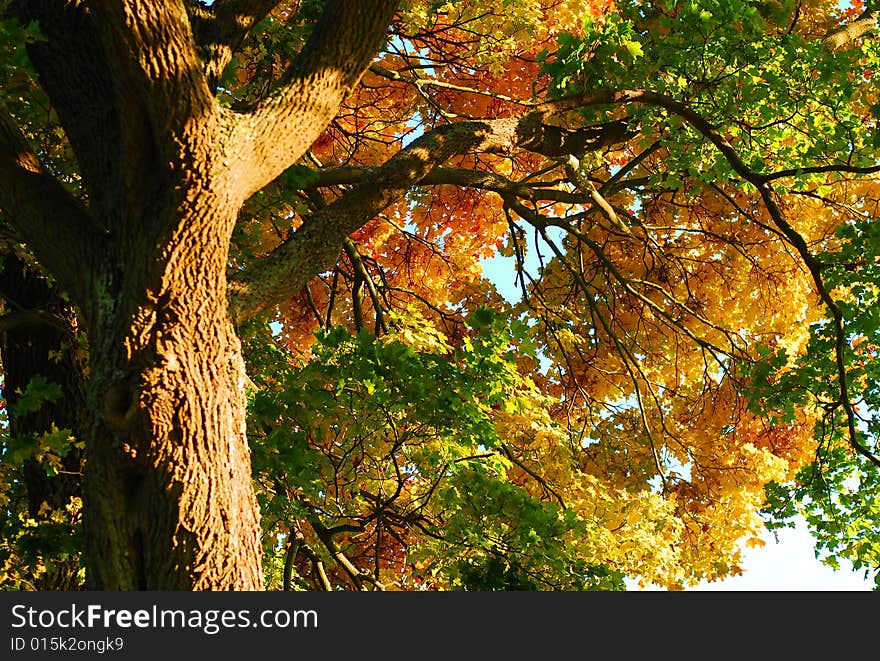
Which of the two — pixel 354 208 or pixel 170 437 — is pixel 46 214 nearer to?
pixel 170 437

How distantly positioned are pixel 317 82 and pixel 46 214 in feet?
5.36

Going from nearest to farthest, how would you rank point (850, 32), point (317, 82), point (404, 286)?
point (317, 82) < point (850, 32) < point (404, 286)

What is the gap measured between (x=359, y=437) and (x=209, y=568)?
193 centimetres

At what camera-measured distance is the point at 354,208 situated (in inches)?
231

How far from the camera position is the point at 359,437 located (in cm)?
576

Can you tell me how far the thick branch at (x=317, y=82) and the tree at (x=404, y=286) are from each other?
0.06 ft

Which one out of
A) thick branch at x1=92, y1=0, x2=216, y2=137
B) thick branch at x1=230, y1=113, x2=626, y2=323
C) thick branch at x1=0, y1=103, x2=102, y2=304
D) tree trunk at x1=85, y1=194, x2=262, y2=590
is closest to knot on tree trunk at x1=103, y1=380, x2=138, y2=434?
tree trunk at x1=85, y1=194, x2=262, y2=590

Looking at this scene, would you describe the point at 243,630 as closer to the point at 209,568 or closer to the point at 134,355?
the point at 209,568

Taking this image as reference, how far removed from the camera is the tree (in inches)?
165

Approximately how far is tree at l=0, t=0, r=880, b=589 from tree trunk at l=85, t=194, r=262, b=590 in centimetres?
1

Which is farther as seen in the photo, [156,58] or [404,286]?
[404,286]

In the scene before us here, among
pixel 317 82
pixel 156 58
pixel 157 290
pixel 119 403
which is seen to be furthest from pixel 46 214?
pixel 317 82

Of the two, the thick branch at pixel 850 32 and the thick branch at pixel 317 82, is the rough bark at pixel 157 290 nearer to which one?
the thick branch at pixel 317 82

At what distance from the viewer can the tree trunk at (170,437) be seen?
13.0 feet
